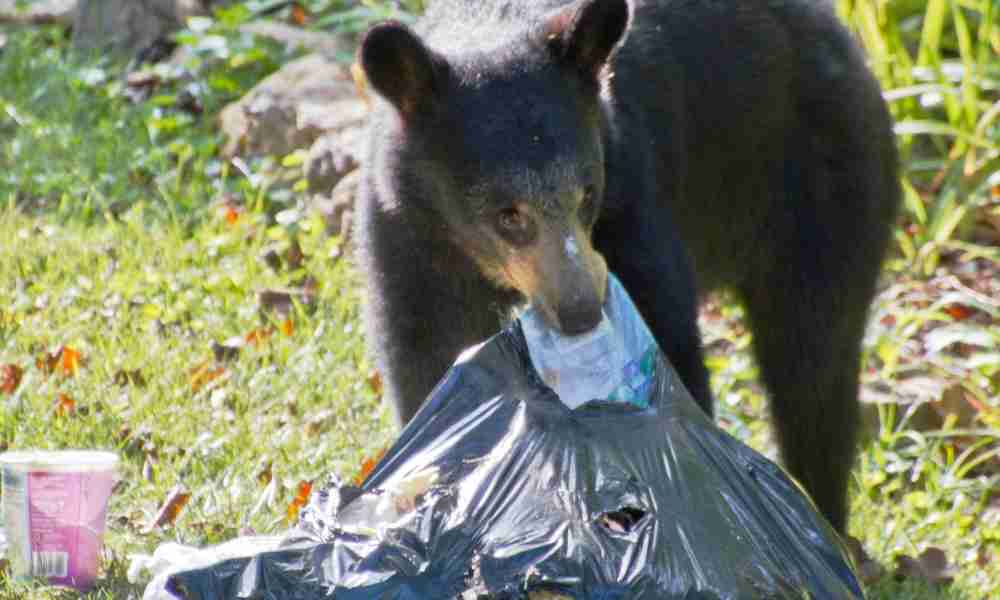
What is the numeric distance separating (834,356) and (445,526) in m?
2.20

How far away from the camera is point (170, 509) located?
4.16m

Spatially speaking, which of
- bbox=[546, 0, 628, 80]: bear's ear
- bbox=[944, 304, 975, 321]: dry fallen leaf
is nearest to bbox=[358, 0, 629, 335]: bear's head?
bbox=[546, 0, 628, 80]: bear's ear

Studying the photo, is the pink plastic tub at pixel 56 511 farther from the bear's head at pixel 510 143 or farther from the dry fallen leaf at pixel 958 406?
the dry fallen leaf at pixel 958 406

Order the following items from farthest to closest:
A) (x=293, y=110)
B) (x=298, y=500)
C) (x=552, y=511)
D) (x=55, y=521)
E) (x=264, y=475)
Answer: (x=293, y=110) < (x=264, y=475) < (x=298, y=500) < (x=55, y=521) < (x=552, y=511)

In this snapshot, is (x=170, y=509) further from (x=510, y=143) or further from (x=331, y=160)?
(x=331, y=160)

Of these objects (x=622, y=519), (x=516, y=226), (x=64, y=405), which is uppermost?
(x=516, y=226)

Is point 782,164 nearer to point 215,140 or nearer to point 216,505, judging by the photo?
point 216,505

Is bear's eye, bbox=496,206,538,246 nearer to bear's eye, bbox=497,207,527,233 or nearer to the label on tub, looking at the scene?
bear's eye, bbox=497,207,527,233

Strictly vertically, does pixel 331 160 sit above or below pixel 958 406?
Result: above

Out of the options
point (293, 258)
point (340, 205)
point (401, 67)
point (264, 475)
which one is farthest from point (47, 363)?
point (401, 67)

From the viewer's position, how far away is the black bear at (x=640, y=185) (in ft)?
11.3

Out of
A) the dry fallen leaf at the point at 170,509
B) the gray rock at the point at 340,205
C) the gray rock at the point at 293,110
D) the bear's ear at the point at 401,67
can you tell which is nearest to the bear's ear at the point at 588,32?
the bear's ear at the point at 401,67

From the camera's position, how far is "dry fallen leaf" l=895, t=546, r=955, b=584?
4477 millimetres

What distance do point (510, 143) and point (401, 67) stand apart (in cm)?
34
